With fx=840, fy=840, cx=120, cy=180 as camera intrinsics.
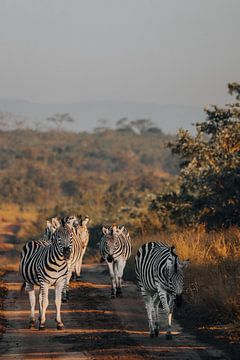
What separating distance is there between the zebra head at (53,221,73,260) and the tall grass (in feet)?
9.43

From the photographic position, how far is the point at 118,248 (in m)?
20.3

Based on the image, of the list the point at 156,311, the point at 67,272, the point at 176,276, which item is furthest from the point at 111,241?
the point at 176,276

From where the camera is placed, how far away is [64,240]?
1530cm

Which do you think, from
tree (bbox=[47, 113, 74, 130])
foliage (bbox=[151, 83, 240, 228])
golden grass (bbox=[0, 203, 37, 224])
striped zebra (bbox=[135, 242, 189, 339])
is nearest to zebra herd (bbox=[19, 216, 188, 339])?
striped zebra (bbox=[135, 242, 189, 339])

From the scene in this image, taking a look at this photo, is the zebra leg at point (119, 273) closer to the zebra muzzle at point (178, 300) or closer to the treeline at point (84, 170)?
the zebra muzzle at point (178, 300)

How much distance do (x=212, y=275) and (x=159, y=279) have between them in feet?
12.2

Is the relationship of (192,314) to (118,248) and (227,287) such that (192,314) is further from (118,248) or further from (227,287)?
(118,248)

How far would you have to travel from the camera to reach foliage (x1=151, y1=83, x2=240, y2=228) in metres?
26.5

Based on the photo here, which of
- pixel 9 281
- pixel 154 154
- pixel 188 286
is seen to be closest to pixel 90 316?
pixel 188 286

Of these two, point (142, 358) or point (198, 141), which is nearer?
point (142, 358)

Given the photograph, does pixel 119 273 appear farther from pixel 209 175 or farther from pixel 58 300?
pixel 209 175

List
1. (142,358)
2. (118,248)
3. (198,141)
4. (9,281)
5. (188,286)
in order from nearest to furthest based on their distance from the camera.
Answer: (142,358) → (188,286) → (118,248) → (9,281) → (198,141)

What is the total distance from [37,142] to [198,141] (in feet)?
329

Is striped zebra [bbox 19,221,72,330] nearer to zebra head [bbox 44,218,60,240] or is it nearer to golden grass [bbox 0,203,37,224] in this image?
zebra head [bbox 44,218,60,240]
